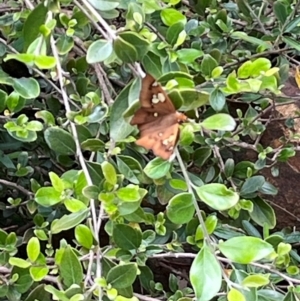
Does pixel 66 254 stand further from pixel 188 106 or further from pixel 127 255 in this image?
pixel 188 106

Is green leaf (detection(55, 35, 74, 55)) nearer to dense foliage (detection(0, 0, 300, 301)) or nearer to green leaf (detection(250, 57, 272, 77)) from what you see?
dense foliage (detection(0, 0, 300, 301))

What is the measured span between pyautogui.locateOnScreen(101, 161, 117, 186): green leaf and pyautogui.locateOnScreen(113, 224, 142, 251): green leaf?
105 mm

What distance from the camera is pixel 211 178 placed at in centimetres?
111

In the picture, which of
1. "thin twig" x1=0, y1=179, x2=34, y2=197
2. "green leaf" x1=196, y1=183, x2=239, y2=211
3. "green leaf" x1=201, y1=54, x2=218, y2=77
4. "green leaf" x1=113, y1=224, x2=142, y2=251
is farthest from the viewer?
"thin twig" x1=0, y1=179, x2=34, y2=197

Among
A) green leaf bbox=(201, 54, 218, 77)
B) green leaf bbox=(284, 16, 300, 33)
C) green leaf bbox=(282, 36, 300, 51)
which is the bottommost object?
green leaf bbox=(282, 36, 300, 51)

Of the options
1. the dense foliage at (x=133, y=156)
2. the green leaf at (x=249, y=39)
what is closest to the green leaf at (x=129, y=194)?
the dense foliage at (x=133, y=156)

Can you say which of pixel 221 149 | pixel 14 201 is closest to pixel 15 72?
pixel 14 201

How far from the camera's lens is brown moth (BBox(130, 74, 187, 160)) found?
23.4 inches

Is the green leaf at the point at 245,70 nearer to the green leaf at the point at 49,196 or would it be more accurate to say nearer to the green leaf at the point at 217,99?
the green leaf at the point at 217,99

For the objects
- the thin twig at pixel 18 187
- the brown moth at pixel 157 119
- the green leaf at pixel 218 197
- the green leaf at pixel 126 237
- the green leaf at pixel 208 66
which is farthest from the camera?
the thin twig at pixel 18 187

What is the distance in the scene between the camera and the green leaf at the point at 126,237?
0.81 metres

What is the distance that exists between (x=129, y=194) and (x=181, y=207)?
0.07 meters

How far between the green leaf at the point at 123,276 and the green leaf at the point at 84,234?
0.05m

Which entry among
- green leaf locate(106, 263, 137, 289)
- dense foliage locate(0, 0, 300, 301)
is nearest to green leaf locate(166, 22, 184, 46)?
dense foliage locate(0, 0, 300, 301)
